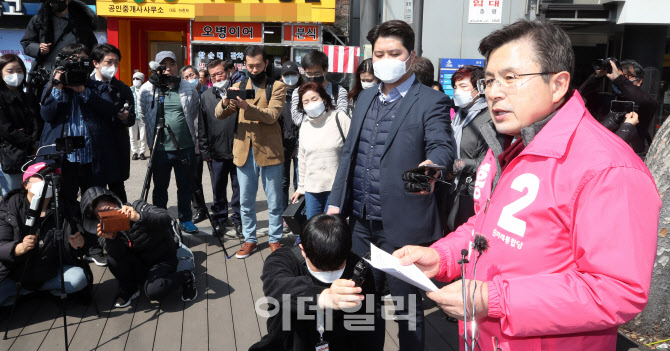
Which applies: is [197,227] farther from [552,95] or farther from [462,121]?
[552,95]

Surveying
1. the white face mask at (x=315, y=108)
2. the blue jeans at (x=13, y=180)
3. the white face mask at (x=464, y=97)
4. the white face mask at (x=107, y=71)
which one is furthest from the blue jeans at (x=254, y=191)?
the blue jeans at (x=13, y=180)

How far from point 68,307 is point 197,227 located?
2156mm

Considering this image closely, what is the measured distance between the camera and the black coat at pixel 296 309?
230 cm

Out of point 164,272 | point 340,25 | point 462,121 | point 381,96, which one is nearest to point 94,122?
point 164,272

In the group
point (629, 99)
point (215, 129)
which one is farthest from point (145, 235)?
point (629, 99)

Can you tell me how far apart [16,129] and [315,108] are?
9.69 feet

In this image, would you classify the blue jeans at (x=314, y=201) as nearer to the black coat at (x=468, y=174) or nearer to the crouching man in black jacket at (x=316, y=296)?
the black coat at (x=468, y=174)

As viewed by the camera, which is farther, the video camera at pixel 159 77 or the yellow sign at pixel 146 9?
the yellow sign at pixel 146 9

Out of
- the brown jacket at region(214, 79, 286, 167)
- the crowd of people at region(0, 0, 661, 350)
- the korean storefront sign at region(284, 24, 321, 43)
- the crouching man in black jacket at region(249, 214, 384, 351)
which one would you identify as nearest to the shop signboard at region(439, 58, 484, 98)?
the korean storefront sign at region(284, 24, 321, 43)

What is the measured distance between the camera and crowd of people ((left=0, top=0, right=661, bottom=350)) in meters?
1.26

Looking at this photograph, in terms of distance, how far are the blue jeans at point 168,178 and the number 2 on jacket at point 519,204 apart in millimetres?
4379

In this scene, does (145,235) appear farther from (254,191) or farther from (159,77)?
(159,77)

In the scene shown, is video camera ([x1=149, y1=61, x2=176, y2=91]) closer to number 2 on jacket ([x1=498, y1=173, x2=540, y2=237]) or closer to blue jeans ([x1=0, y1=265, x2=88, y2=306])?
blue jeans ([x1=0, y1=265, x2=88, y2=306])

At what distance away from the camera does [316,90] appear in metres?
4.58
